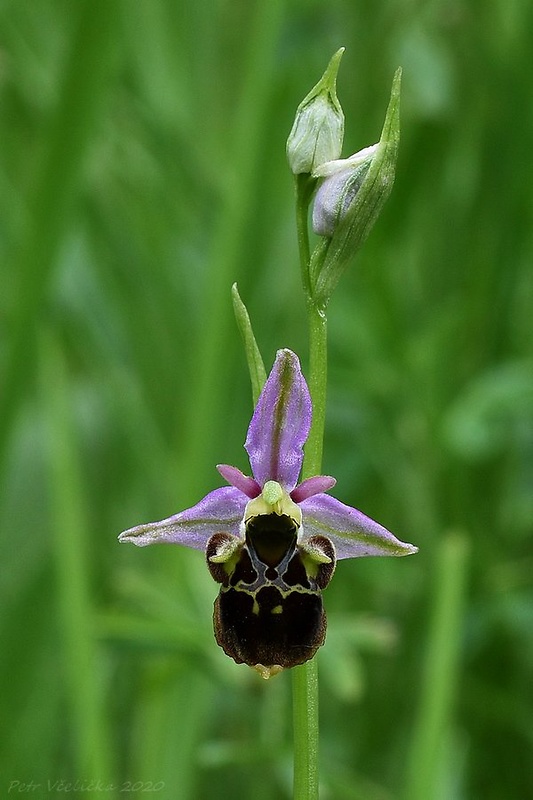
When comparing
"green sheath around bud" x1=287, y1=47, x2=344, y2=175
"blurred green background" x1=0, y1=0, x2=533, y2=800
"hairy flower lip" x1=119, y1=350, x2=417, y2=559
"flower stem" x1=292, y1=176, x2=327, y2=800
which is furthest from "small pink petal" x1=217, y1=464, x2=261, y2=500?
"blurred green background" x1=0, y1=0, x2=533, y2=800

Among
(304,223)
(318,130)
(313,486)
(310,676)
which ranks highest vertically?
(318,130)

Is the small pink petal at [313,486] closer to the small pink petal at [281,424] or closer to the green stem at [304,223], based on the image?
the small pink petal at [281,424]

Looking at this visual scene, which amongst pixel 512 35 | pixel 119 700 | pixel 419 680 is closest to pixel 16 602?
pixel 119 700

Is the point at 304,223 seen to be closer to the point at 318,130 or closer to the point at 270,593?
the point at 318,130

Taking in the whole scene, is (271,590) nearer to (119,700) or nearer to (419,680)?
(419,680)

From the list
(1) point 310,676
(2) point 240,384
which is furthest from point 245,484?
(2) point 240,384

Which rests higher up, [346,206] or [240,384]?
[240,384]

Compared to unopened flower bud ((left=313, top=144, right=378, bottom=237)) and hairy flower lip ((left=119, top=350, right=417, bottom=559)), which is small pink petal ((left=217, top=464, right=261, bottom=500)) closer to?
hairy flower lip ((left=119, top=350, right=417, bottom=559))
